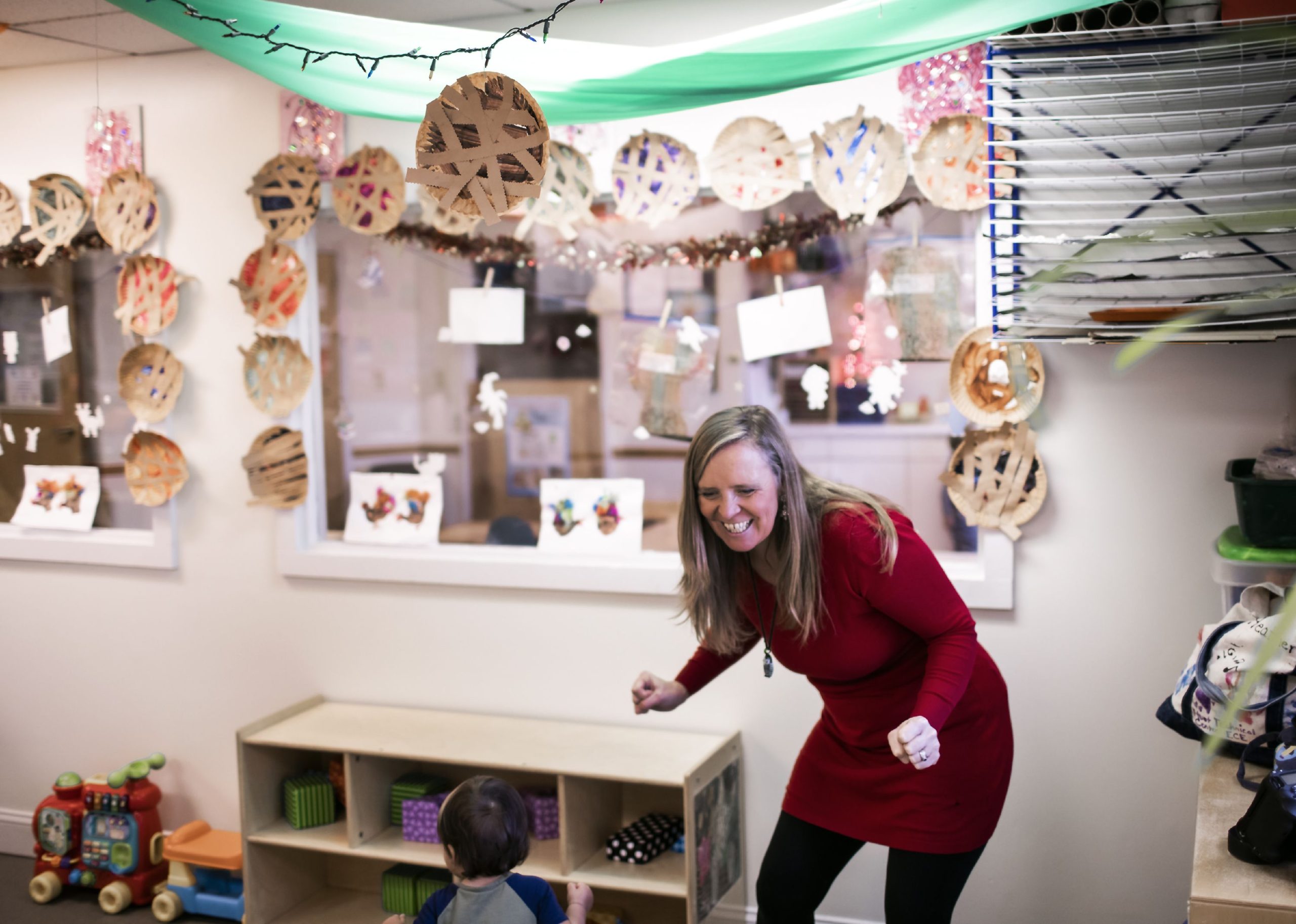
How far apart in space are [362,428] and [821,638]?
6.16 ft

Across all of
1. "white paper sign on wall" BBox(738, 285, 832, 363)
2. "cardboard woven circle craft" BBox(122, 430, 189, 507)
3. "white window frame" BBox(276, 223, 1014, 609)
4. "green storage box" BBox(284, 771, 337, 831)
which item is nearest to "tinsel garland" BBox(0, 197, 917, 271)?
"white paper sign on wall" BBox(738, 285, 832, 363)

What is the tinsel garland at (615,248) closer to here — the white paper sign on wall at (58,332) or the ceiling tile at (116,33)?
the white paper sign on wall at (58,332)

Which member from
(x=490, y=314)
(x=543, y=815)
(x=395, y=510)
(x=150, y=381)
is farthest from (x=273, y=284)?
(x=543, y=815)

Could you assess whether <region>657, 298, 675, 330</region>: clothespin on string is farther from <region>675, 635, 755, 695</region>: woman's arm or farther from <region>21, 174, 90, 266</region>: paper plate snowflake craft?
<region>21, 174, 90, 266</region>: paper plate snowflake craft

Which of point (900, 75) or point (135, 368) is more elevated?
point (900, 75)

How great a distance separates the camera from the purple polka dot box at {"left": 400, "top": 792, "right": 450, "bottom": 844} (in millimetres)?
2861

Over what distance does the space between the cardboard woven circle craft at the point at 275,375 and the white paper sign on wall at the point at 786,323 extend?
1.29 metres

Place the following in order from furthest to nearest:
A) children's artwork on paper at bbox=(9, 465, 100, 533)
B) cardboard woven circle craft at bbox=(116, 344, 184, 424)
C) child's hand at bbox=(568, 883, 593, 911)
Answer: children's artwork on paper at bbox=(9, 465, 100, 533) → cardboard woven circle craft at bbox=(116, 344, 184, 424) → child's hand at bbox=(568, 883, 593, 911)

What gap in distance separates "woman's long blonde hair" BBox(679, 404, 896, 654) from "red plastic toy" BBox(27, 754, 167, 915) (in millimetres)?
2091

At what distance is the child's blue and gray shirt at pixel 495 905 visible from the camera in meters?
1.97

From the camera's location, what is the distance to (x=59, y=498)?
3.61m

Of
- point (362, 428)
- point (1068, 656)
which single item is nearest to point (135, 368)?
point (362, 428)

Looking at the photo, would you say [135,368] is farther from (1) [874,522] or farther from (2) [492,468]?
(1) [874,522]

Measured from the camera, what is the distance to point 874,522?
1.88m
